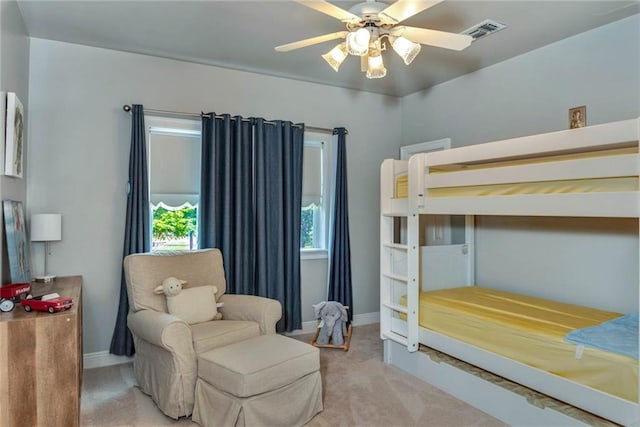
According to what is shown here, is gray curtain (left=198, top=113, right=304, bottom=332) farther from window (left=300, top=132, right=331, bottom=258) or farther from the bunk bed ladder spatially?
the bunk bed ladder

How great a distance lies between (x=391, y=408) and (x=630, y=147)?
2.05 metres

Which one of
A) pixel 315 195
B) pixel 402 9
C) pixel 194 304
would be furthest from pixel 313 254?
pixel 402 9

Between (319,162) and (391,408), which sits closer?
(391,408)

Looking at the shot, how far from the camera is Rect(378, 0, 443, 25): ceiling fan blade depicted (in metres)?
1.96

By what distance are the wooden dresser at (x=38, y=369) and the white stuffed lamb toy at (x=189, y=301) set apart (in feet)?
2.48

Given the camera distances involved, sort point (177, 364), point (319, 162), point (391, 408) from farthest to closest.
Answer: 1. point (319, 162)
2. point (391, 408)
3. point (177, 364)

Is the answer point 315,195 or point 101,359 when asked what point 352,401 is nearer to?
point 101,359

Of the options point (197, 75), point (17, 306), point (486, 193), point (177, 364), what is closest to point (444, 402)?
point (486, 193)

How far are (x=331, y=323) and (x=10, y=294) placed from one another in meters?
2.38

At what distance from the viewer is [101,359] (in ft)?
10.9

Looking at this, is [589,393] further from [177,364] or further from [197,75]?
[197,75]

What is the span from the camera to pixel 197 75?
12.2 ft

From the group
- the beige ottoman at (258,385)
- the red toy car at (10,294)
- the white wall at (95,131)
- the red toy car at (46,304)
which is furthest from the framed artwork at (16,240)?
the beige ottoman at (258,385)


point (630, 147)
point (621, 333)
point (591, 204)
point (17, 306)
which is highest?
point (630, 147)
